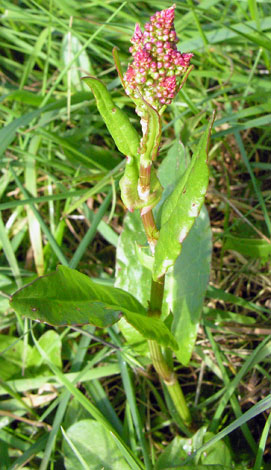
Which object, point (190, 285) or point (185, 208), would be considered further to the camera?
point (190, 285)

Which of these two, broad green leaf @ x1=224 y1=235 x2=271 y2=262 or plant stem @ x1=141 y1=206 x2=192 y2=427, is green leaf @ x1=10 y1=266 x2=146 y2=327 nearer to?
plant stem @ x1=141 y1=206 x2=192 y2=427

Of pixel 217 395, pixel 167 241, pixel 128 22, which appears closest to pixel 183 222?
pixel 167 241

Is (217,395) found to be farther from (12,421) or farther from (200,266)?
(12,421)

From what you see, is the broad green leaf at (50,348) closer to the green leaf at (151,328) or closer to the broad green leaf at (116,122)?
the green leaf at (151,328)

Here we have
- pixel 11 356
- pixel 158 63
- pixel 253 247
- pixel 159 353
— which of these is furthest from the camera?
pixel 11 356

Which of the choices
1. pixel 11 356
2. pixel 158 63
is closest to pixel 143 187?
pixel 158 63

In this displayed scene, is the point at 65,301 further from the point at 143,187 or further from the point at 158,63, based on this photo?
the point at 158,63

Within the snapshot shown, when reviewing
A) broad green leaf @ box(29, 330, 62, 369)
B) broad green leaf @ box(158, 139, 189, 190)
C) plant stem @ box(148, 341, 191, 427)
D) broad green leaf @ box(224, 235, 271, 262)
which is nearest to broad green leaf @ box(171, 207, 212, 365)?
plant stem @ box(148, 341, 191, 427)

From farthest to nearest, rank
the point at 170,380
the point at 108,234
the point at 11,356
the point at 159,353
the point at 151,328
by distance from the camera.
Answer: the point at 108,234
the point at 11,356
the point at 170,380
the point at 159,353
the point at 151,328

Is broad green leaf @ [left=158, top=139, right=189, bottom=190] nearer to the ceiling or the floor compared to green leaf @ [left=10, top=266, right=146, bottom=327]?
nearer to the ceiling
